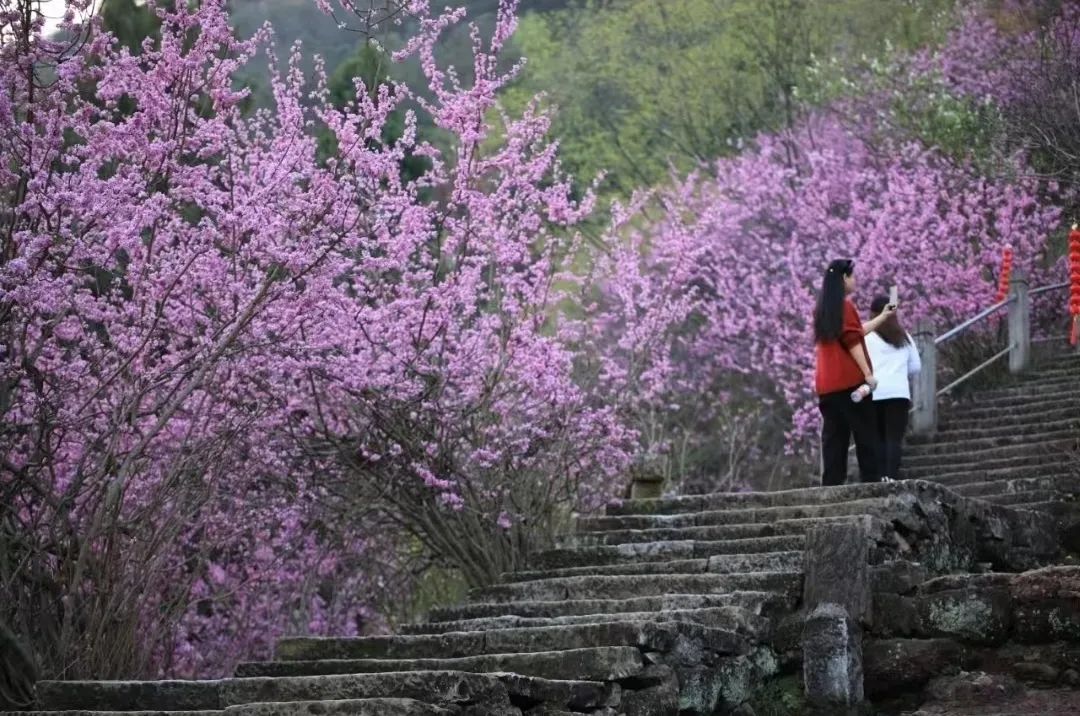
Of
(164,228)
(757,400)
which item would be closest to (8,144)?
(164,228)

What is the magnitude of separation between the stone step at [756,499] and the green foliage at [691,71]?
16810 mm

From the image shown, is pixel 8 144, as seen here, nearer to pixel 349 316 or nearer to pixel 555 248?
pixel 349 316

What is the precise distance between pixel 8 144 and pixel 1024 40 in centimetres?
1645

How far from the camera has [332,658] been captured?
9.12 meters

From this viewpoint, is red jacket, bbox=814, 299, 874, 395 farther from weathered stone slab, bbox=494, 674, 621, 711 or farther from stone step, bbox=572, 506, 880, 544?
weathered stone slab, bbox=494, 674, 621, 711

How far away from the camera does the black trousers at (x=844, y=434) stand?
11.2 m

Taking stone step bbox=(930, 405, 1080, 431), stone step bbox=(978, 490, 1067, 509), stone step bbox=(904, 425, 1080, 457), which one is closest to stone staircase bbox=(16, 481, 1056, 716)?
stone step bbox=(978, 490, 1067, 509)

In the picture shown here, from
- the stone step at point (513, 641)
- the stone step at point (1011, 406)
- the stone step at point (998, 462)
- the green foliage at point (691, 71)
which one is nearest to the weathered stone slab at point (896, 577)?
the stone step at point (513, 641)

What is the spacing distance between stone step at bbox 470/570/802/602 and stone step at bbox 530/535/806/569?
1.36ft

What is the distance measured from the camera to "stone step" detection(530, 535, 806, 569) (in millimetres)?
9750

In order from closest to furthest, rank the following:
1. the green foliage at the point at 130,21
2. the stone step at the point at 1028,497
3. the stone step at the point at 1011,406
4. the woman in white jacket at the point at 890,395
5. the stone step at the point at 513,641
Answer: the stone step at the point at 513,641, the woman in white jacket at the point at 890,395, the stone step at the point at 1028,497, the stone step at the point at 1011,406, the green foliage at the point at 130,21

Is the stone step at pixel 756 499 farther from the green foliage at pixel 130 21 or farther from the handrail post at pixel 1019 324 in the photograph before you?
the green foliage at pixel 130 21

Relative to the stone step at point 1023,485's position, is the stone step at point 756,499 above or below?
below

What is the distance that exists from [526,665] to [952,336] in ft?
32.8
